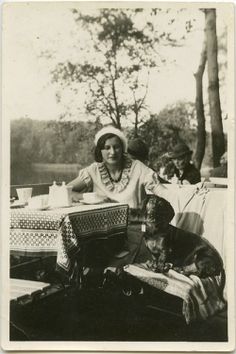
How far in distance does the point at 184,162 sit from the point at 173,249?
1.43 ft

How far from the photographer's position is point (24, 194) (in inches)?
90.4

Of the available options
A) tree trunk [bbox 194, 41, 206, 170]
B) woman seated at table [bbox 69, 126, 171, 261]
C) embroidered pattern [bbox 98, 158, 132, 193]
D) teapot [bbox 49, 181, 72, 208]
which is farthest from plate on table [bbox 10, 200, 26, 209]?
tree trunk [bbox 194, 41, 206, 170]

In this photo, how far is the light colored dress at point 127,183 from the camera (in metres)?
2.36

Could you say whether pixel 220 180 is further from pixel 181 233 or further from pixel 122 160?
pixel 122 160

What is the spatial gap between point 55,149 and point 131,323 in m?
0.92

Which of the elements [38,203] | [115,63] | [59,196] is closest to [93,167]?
[59,196]

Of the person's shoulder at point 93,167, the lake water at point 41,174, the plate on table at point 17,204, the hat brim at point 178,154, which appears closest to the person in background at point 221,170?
the hat brim at point 178,154

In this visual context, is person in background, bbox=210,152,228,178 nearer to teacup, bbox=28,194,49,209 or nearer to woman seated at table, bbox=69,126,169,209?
woman seated at table, bbox=69,126,169,209

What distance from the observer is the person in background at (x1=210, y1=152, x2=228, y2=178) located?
233 cm

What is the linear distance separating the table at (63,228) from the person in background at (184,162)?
1.14 feet

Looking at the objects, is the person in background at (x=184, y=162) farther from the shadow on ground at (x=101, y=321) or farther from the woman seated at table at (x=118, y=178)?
the shadow on ground at (x=101, y=321)

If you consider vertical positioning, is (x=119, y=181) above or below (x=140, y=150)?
below

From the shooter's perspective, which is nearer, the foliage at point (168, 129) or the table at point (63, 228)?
the table at point (63, 228)

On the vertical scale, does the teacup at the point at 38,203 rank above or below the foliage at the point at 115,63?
below
